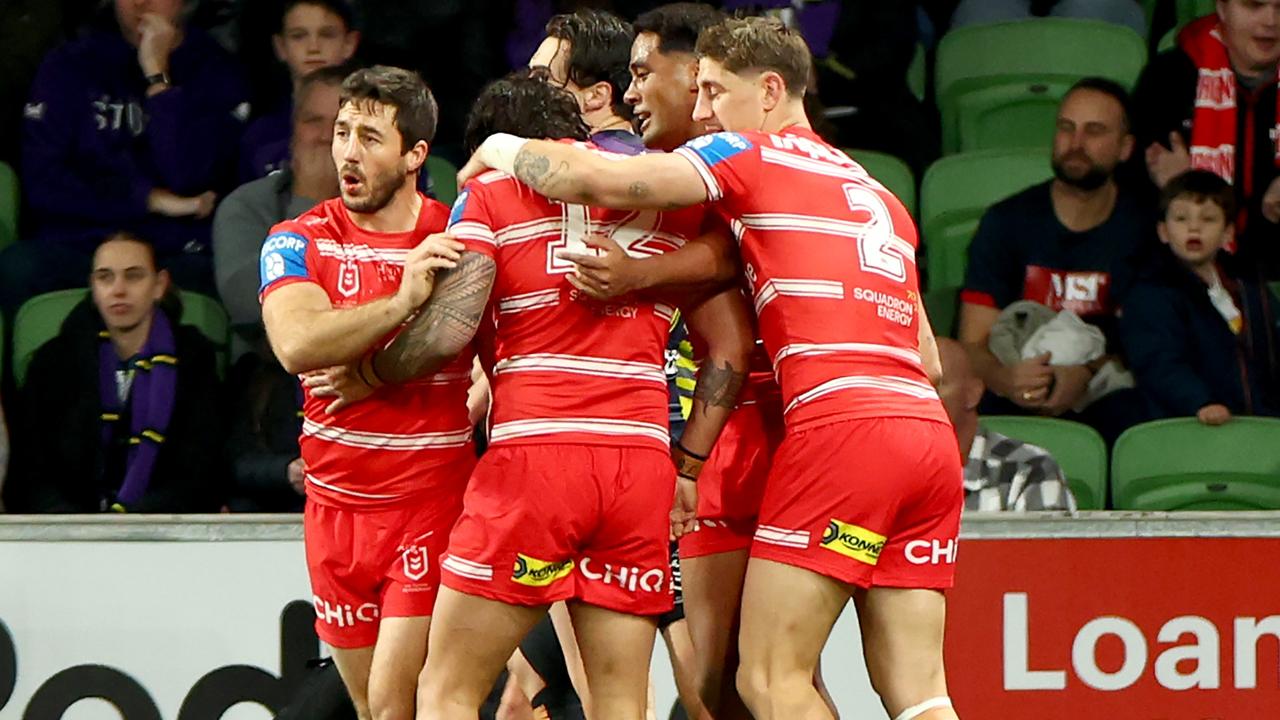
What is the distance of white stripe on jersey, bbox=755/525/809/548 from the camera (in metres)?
5.12

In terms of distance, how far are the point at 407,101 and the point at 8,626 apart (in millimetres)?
2385

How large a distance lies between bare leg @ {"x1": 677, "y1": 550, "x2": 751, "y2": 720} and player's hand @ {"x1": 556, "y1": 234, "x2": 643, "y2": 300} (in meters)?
0.83

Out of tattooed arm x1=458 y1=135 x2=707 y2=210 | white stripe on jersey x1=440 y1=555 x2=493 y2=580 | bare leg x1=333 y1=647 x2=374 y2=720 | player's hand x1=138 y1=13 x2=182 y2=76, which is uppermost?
player's hand x1=138 y1=13 x2=182 y2=76

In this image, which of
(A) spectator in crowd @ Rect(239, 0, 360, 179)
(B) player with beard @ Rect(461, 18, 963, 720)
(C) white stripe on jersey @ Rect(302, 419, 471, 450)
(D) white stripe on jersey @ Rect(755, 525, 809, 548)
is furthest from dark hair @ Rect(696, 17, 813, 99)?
(A) spectator in crowd @ Rect(239, 0, 360, 179)

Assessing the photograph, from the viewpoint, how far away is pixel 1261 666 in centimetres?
679

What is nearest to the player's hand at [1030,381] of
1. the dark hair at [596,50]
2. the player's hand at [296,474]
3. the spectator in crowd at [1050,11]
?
the spectator in crowd at [1050,11]

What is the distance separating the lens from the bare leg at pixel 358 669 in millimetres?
5645

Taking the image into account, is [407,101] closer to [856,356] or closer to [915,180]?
[856,356]

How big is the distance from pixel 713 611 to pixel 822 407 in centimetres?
70

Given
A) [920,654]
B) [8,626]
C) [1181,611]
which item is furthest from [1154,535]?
[8,626]

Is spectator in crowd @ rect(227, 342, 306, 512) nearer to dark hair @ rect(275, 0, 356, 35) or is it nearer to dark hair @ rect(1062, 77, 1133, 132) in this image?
dark hair @ rect(275, 0, 356, 35)

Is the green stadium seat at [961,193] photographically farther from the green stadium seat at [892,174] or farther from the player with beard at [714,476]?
the player with beard at [714,476]

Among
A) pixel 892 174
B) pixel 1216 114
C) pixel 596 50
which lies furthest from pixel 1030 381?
pixel 596 50

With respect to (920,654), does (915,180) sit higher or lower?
higher
